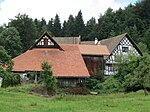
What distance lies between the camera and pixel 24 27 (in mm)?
78500

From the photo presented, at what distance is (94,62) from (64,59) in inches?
267

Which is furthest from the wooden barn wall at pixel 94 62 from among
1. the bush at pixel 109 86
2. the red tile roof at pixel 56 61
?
Answer: the bush at pixel 109 86

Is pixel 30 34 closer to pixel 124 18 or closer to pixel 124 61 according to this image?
pixel 124 61

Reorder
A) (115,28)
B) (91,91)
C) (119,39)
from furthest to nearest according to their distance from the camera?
(115,28) → (119,39) → (91,91)

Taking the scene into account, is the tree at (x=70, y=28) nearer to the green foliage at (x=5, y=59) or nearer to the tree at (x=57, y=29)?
the tree at (x=57, y=29)

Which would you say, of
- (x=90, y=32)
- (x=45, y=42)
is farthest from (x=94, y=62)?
(x=90, y=32)

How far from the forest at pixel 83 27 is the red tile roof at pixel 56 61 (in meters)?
14.4

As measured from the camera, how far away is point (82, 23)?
12294 centimetres

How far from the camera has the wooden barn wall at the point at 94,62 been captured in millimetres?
58500

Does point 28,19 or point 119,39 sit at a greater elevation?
point 28,19

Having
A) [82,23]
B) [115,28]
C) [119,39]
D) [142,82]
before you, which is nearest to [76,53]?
[119,39]

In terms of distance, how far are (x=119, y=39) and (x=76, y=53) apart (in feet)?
30.2

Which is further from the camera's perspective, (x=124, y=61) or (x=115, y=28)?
(x=115, y=28)

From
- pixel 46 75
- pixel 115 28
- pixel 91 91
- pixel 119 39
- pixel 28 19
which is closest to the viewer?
pixel 46 75
